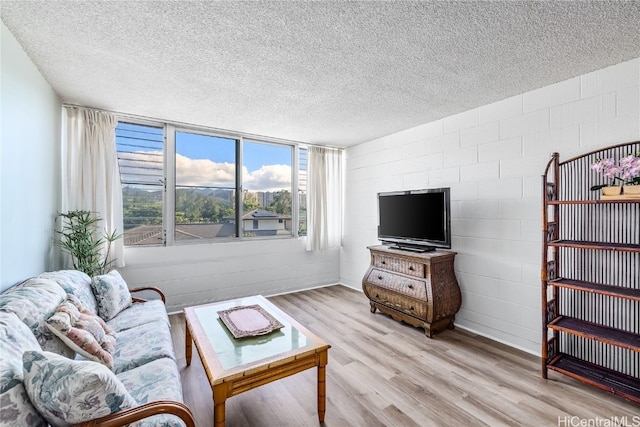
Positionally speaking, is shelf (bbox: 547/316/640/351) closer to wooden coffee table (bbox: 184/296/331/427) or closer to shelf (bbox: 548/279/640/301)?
shelf (bbox: 548/279/640/301)

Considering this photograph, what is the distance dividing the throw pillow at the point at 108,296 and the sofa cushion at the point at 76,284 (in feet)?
0.13

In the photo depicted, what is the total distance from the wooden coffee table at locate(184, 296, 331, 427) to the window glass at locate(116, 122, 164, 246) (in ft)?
A: 6.21

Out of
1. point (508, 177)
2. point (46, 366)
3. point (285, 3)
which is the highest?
point (285, 3)

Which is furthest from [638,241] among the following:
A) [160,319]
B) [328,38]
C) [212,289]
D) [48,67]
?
[48,67]

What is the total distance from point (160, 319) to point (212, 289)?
5.28ft

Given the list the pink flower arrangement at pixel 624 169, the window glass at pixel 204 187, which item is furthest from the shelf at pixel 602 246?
the window glass at pixel 204 187

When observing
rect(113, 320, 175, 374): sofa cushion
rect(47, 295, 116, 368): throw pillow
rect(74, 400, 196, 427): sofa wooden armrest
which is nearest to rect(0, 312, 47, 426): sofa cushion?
rect(74, 400, 196, 427): sofa wooden armrest

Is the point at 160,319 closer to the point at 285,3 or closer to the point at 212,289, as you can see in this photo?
the point at 212,289

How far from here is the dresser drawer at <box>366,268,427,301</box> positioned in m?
3.07

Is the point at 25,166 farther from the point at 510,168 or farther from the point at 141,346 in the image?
the point at 510,168

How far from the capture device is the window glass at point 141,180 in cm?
356

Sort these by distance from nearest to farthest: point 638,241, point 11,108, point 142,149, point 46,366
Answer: point 46,366 < point 11,108 < point 638,241 < point 142,149

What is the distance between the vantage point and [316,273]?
16.3 feet

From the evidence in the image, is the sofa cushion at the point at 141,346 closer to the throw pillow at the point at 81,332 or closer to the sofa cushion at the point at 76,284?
the throw pillow at the point at 81,332
